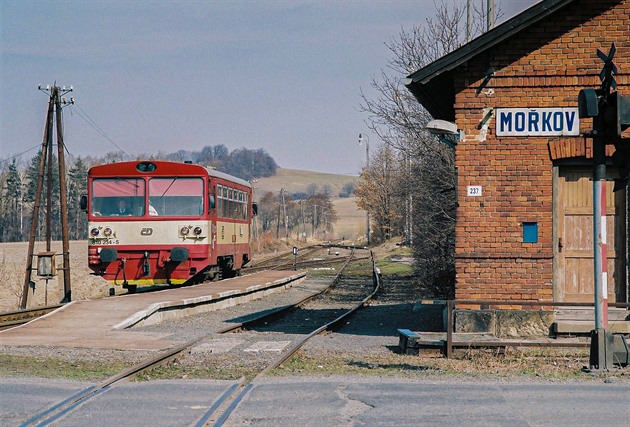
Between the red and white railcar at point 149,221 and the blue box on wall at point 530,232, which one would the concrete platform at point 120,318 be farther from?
the blue box on wall at point 530,232

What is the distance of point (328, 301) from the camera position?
81.7ft

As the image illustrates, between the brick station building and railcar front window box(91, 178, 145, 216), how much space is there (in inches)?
436

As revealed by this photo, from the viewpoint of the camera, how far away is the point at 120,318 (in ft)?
53.0

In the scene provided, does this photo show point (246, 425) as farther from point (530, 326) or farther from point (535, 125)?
point (535, 125)

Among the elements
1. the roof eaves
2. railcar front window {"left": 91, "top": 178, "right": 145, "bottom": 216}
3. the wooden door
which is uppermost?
the roof eaves

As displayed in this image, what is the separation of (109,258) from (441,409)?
51.1 feet

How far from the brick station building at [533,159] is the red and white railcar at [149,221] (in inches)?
406

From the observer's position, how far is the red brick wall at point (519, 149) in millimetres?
12758

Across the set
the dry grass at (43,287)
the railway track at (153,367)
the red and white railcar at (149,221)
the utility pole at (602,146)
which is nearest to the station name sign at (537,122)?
the utility pole at (602,146)

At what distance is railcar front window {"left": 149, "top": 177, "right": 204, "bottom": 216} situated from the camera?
22297 mm

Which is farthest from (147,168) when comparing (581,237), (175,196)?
(581,237)

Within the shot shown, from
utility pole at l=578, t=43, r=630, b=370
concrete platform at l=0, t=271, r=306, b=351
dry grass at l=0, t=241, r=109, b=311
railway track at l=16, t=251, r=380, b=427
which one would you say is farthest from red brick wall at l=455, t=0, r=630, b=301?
dry grass at l=0, t=241, r=109, b=311

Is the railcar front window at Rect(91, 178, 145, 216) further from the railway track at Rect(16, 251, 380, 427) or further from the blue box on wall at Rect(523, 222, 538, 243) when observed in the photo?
the blue box on wall at Rect(523, 222, 538, 243)

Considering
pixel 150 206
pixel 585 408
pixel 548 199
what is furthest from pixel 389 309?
pixel 585 408
